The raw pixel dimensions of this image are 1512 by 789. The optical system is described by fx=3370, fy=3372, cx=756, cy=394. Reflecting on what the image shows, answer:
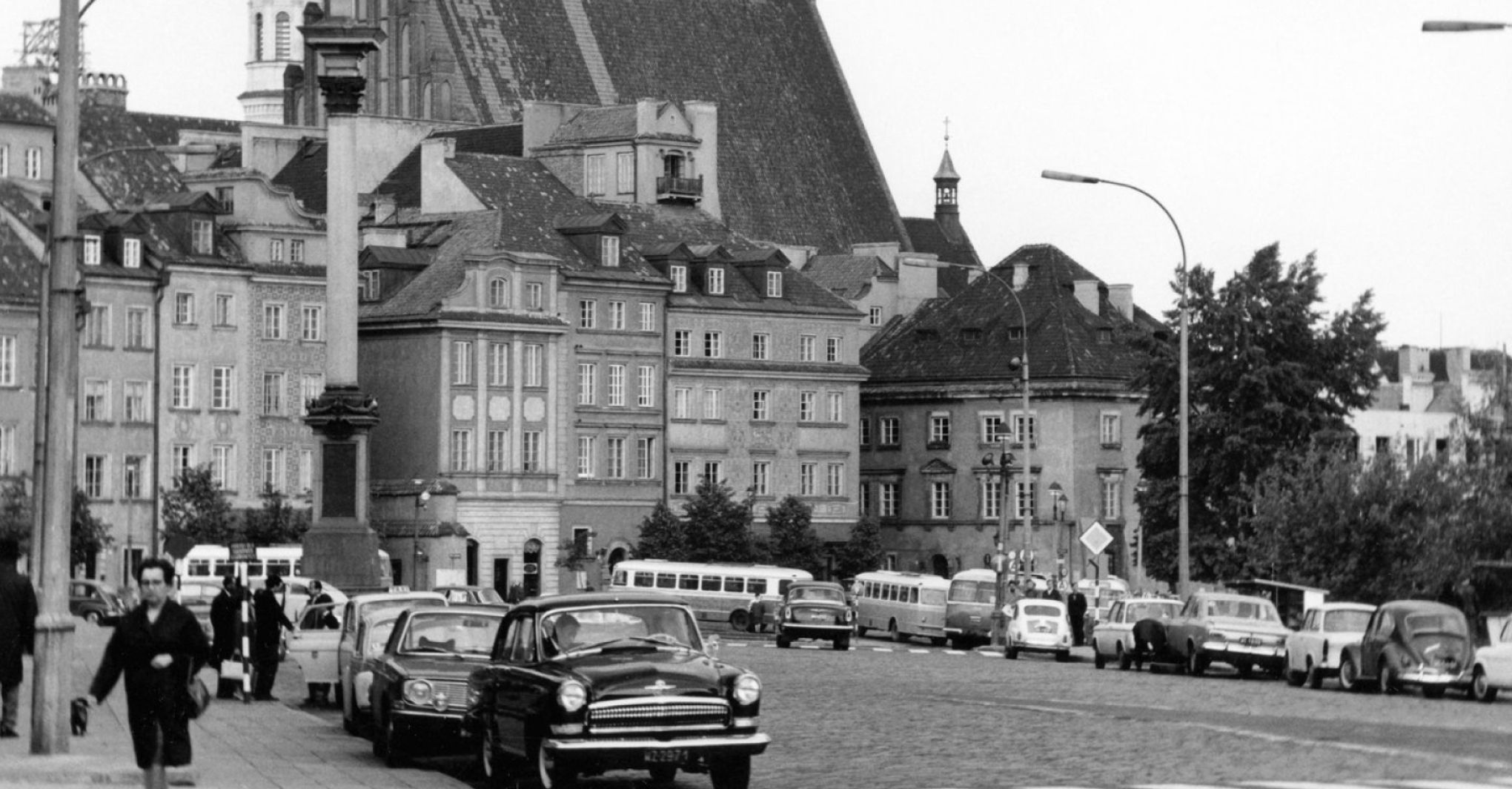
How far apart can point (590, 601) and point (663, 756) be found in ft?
8.30

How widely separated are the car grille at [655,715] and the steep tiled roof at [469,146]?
3925 inches

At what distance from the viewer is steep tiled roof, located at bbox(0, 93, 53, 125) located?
11881 cm

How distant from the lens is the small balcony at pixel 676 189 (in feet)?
431

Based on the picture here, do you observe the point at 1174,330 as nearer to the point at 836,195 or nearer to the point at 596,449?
the point at 596,449

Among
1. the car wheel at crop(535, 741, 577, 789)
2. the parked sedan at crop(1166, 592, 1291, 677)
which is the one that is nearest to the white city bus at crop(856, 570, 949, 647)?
the parked sedan at crop(1166, 592, 1291, 677)

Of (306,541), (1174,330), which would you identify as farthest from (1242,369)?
(306,541)

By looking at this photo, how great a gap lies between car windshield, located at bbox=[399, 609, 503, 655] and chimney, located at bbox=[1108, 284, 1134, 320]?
10446 cm

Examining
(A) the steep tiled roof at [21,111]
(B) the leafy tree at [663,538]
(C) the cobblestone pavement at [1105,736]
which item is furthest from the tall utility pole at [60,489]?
(A) the steep tiled roof at [21,111]

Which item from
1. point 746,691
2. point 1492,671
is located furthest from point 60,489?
point 1492,671

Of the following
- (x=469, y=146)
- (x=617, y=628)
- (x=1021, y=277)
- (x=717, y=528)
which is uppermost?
(x=469, y=146)

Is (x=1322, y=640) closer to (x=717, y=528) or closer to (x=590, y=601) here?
(x=590, y=601)

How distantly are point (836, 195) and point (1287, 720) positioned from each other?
11356cm

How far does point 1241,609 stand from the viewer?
59750mm

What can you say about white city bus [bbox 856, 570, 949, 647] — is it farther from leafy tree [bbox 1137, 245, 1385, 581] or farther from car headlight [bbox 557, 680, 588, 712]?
car headlight [bbox 557, 680, 588, 712]
